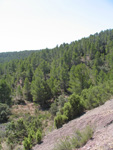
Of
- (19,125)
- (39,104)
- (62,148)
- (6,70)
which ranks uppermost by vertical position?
(6,70)

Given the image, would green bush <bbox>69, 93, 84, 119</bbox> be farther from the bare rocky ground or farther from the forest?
the bare rocky ground

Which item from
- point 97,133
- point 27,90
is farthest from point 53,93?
point 97,133

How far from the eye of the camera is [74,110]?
12.4 metres

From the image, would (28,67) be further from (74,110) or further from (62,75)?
(74,110)

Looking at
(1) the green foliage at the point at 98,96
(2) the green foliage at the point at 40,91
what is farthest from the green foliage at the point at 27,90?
(1) the green foliage at the point at 98,96

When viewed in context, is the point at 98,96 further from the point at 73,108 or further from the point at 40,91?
the point at 40,91

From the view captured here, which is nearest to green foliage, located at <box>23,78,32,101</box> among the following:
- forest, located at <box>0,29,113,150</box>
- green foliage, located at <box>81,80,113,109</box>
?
forest, located at <box>0,29,113,150</box>

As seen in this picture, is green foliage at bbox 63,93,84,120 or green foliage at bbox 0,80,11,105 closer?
green foliage at bbox 63,93,84,120

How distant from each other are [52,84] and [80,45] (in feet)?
126

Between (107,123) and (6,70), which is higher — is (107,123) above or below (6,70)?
below

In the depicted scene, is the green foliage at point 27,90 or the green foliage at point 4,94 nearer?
the green foliage at point 4,94

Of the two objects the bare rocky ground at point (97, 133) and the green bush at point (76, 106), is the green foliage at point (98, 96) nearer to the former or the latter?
the green bush at point (76, 106)

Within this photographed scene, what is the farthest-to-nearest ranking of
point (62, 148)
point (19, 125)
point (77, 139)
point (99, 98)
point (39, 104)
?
point (39, 104) < point (99, 98) < point (19, 125) < point (77, 139) < point (62, 148)

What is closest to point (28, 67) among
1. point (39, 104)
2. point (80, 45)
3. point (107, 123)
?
point (39, 104)
